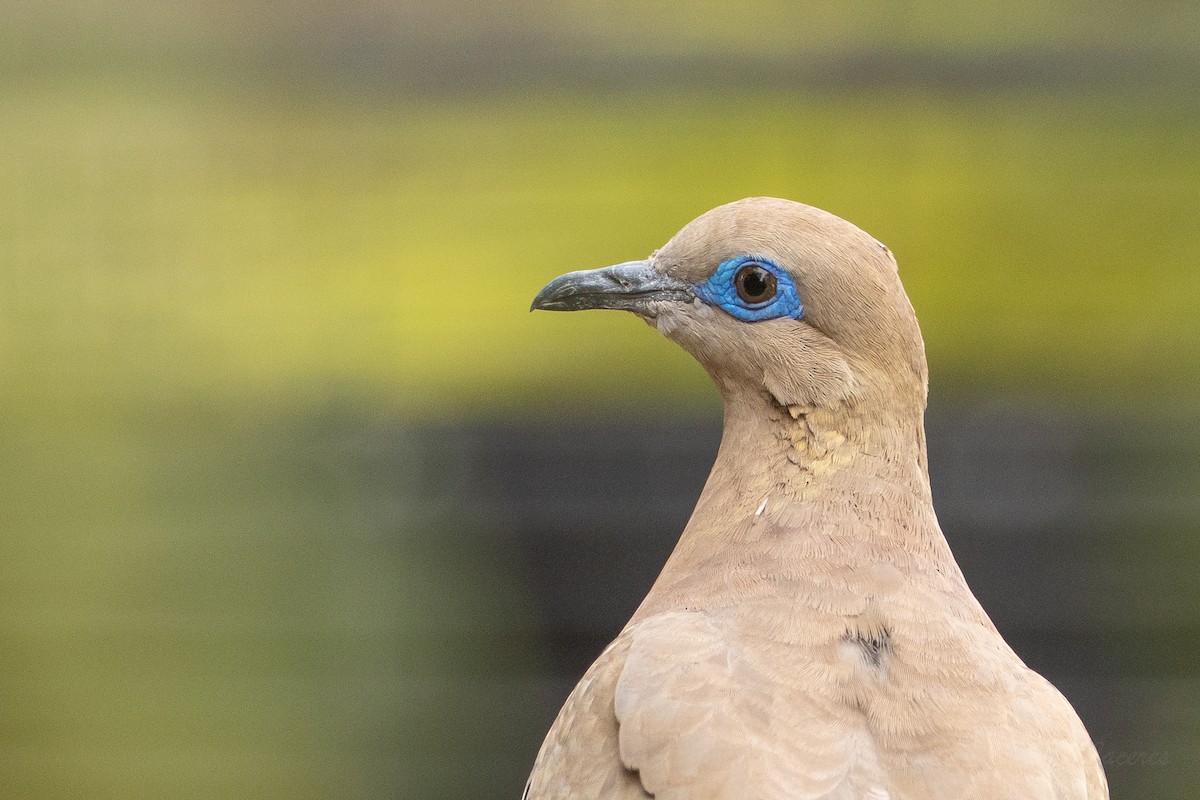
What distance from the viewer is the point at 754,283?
6.24 feet

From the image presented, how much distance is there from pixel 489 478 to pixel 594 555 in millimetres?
382

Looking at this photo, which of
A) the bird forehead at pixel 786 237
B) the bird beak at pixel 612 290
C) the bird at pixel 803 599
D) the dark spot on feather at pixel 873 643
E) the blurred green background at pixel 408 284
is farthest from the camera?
the blurred green background at pixel 408 284

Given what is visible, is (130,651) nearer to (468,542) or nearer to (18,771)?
(18,771)

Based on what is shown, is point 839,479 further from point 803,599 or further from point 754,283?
point 754,283

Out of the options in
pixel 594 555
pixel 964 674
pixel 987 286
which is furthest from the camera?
pixel 594 555

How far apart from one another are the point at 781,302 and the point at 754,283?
0.16 feet

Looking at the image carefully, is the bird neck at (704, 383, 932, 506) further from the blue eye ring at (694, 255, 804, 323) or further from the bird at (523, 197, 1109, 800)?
the blue eye ring at (694, 255, 804, 323)

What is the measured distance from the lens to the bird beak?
6.52 feet

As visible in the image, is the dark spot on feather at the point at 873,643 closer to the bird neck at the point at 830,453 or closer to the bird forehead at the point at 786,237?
the bird neck at the point at 830,453

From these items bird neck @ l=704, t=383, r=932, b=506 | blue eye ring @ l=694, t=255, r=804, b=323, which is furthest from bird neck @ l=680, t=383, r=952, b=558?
blue eye ring @ l=694, t=255, r=804, b=323

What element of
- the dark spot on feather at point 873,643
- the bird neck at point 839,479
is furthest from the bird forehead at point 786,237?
the dark spot on feather at point 873,643

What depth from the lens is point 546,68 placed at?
148 inches

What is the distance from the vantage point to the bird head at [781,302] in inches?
72.0

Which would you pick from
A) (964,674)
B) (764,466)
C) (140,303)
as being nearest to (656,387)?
(140,303)
